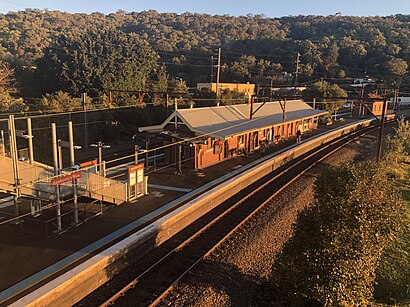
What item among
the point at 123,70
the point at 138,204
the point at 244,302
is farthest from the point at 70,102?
the point at 244,302

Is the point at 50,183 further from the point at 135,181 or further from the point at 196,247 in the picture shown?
the point at 196,247

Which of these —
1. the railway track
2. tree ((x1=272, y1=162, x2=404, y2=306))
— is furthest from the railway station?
tree ((x1=272, y1=162, x2=404, y2=306))

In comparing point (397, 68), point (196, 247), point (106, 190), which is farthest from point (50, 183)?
point (397, 68)

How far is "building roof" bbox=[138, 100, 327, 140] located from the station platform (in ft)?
17.4


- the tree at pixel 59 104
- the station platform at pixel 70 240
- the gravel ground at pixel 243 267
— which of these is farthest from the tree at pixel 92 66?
the gravel ground at pixel 243 267

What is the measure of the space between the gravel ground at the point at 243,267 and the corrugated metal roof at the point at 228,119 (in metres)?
9.22

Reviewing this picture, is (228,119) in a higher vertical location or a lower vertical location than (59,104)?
lower

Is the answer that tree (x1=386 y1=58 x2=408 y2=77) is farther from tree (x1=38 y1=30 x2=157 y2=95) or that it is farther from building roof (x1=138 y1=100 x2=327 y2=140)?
tree (x1=38 y1=30 x2=157 y2=95)

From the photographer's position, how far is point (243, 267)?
12.1 metres

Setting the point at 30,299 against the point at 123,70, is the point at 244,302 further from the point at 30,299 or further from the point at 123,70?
the point at 123,70

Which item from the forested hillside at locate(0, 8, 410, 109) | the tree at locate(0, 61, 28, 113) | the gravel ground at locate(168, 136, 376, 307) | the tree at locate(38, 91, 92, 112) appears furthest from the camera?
the forested hillside at locate(0, 8, 410, 109)

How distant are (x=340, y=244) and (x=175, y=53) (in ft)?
337

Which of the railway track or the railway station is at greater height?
the railway station

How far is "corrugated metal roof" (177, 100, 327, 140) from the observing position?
25592 millimetres
